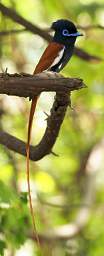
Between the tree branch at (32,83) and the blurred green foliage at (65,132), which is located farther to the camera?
the blurred green foliage at (65,132)

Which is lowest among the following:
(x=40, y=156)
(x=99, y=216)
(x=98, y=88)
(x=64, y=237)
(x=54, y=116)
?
(x=99, y=216)

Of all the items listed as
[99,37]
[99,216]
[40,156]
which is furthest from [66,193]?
[40,156]

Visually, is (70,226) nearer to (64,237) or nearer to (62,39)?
(64,237)

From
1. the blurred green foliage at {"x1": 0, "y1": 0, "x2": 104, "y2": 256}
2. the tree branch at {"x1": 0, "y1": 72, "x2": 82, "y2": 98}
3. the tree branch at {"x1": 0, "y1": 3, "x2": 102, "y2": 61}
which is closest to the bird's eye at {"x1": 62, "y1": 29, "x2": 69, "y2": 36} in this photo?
the tree branch at {"x1": 0, "y1": 72, "x2": 82, "y2": 98}

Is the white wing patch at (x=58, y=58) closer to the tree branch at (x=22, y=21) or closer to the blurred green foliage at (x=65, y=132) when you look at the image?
the tree branch at (x=22, y=21)

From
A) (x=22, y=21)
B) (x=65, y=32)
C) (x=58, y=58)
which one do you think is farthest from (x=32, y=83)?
(x=22, y=21)

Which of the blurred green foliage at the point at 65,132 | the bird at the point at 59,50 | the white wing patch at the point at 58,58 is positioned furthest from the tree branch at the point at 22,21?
the white wing patch at the point at 58,58

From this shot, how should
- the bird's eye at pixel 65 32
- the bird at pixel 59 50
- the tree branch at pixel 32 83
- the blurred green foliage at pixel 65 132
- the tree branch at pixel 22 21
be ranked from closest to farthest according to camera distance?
the tree branch at pixel 32 83
the bird at pixel 59 50
the bird's eye at pixel 65 32
the tree branch at pixel 22 21
the blurred green foliage at pixel 65 132

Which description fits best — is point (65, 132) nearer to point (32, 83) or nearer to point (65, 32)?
point (65, 32)
